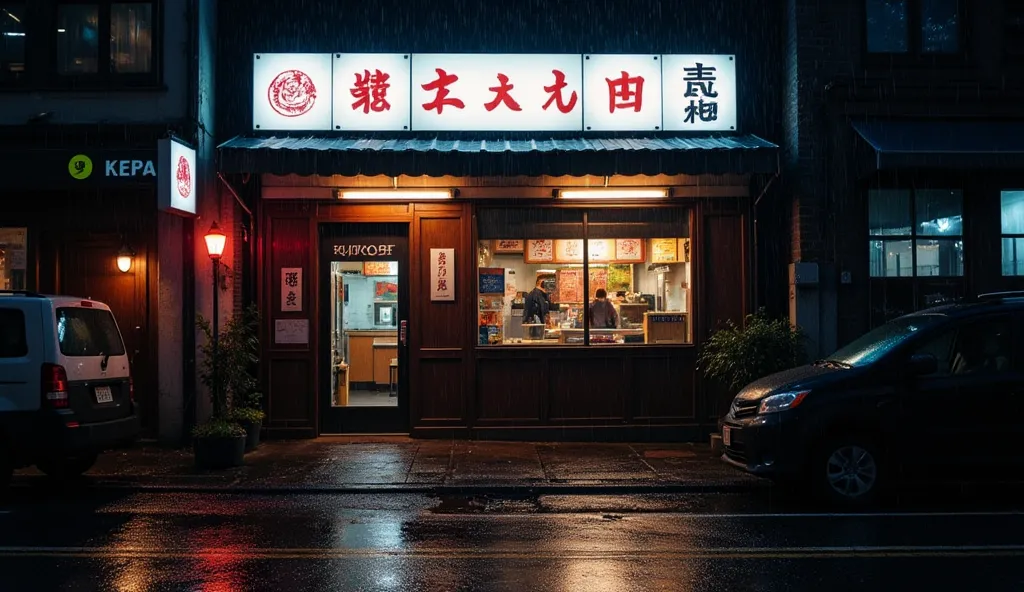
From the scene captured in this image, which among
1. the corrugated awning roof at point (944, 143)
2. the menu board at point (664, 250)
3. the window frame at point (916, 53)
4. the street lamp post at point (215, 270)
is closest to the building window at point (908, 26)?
the window frame at point (916, 53)

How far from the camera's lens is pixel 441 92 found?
12578 mm

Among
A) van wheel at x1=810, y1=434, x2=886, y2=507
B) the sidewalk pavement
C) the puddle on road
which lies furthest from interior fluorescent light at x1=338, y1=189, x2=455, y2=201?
van wheel at x1=810, y1=434, x2=886, y2=507

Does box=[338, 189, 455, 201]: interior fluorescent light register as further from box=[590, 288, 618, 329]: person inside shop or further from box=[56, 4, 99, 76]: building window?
box=[56, 4, 99, 76]: building window

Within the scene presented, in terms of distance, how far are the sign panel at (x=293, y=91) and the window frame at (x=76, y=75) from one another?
4.32ft

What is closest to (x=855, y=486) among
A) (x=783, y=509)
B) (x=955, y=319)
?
(x=783, y=509)

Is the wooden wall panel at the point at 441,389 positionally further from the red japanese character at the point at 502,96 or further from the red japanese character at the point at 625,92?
the red japanese character at the point at 625,92

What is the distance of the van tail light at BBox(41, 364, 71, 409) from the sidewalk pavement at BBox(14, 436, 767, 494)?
126 cm

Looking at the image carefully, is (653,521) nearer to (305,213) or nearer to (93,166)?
(305,213)

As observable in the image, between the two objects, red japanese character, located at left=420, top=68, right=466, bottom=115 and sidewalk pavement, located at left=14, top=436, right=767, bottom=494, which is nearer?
sidewalk pavement, located at left=14, top=436, right=767, bottom=494

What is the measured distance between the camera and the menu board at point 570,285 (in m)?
12.8

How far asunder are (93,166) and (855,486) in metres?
9.66

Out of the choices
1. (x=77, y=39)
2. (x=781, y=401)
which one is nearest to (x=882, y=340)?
(x=781, y=401)

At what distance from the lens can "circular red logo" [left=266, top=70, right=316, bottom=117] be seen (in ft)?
41.1

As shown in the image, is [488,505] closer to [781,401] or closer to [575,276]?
[781,401]
